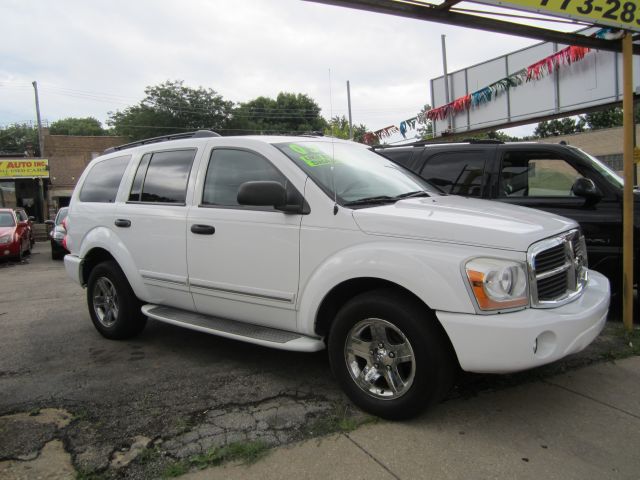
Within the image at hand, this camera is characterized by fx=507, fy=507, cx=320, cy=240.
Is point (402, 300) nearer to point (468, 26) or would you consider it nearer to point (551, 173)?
point (468, 26)

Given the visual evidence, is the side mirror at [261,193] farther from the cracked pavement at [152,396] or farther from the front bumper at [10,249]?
the front bumper at [10,249]

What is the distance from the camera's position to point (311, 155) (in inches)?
151

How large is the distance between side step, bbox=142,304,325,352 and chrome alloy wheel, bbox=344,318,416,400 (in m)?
0.33

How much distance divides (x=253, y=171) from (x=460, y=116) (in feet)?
31.8

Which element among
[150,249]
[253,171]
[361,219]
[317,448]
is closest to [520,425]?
[317,448]

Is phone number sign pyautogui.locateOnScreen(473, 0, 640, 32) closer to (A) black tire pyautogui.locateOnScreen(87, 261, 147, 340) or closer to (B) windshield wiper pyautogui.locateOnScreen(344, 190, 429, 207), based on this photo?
(B) windshield wiper pyautogui.locateOnScreen(344, 190, 429, 207)

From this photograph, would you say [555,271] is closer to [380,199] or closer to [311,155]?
[380,199]

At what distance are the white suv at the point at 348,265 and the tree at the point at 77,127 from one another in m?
79.1

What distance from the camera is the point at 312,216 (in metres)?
3.41

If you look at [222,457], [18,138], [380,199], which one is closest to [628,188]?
[380,199]

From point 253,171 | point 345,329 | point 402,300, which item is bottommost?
point 345,329

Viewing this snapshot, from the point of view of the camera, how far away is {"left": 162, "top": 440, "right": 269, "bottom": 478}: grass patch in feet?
8.76

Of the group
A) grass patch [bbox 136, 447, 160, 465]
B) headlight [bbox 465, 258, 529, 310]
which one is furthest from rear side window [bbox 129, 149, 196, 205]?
headlight [bbox 465, 258, 529, 310]

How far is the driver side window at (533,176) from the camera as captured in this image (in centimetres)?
554
